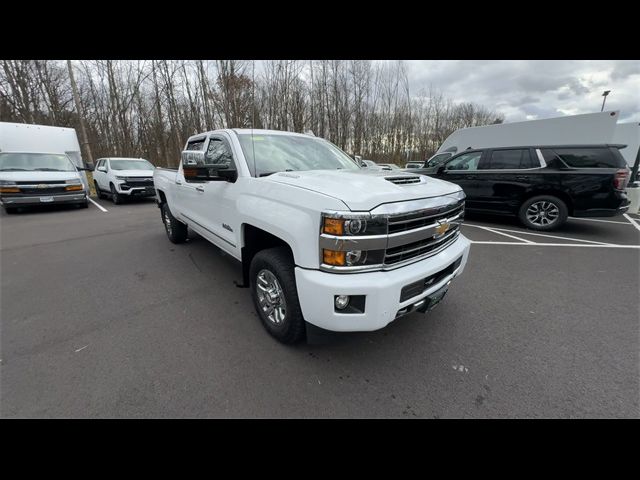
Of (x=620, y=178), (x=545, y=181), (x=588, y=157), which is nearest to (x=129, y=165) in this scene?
(x=545, y=181)

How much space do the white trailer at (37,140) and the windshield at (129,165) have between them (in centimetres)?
108

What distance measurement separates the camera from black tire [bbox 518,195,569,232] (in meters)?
6.22

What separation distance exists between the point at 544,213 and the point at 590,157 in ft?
4.44

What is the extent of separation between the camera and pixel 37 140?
36.5 ft

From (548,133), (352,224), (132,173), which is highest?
(548,133)

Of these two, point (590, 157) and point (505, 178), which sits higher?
point (590, 157)

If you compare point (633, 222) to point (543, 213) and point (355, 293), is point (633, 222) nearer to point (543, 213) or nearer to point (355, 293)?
point (543, 213)

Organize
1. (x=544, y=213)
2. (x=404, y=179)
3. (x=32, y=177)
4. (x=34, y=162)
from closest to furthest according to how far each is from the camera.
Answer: (x=404, y=179) < (x=544, y=213) < (x=32, y=177) < (x=34, y=162)

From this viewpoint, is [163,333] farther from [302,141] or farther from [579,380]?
[579,380]

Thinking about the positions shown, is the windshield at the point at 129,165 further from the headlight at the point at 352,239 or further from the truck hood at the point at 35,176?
the headlight at the point at 352,239

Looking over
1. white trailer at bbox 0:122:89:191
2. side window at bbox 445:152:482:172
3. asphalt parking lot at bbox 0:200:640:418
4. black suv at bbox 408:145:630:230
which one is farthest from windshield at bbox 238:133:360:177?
white trailer at bbox 0:122:89:191

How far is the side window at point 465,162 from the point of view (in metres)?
7.26

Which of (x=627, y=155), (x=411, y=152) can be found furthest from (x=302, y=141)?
(x=411, y=152)

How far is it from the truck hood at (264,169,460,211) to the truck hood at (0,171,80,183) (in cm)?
1015
